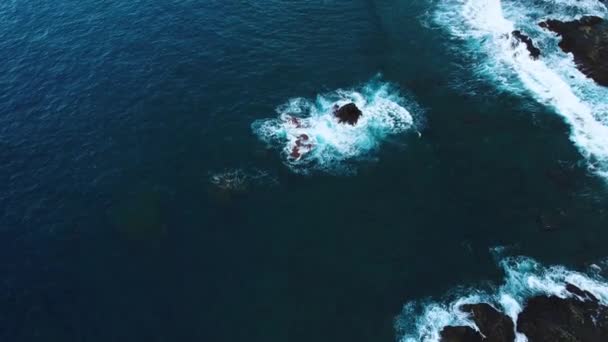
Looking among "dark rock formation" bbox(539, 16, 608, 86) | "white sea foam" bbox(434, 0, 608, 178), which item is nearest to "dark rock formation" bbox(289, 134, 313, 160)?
"white sea foam" bbox(434, 0, 608, 178)

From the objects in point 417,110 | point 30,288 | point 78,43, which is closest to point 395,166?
point 417,110

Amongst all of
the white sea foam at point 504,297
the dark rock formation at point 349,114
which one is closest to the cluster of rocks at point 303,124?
the dark rock formation at point 349,114

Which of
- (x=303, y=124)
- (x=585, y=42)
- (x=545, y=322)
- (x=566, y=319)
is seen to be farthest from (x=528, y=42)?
(x=545, y=322)

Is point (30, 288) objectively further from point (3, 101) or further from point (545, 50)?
point (545, 50)

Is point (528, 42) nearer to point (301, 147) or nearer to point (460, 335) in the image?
point (301, 147)

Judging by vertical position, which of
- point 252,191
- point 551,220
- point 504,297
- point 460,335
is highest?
point 551,220

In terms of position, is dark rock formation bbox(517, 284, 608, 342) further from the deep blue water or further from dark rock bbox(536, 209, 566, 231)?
dark rock bbox(536, 209, 566, 231)
